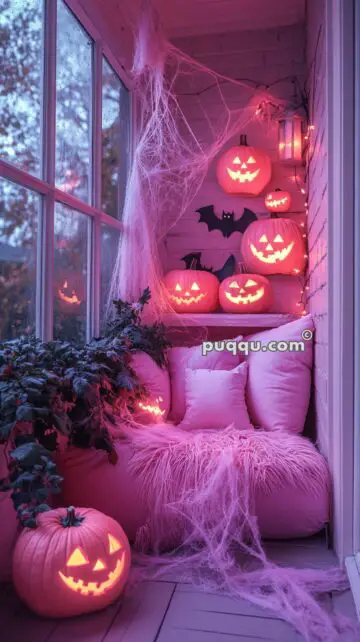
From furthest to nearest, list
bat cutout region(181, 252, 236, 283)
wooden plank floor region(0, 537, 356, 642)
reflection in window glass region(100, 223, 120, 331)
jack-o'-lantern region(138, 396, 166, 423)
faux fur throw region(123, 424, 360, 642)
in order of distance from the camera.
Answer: bat cutout region(181, 252, 236, 283)
reflection in window glass region(100, 223, 120, 331)
jack-o'-lantern region(138, 396, 166, 423)
faux fur throw region(123, 424, 360, 642)
wooden plank floor region(0, 537, 356, 642)

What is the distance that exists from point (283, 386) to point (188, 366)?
51 cm

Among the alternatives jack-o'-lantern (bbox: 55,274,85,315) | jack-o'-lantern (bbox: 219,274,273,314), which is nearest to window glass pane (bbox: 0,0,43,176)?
jack-o'-lantern (bbox: 55,274,85,315)

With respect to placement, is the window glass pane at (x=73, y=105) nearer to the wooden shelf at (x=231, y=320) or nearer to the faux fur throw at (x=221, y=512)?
the wooden shelf at (x=231, y=320)

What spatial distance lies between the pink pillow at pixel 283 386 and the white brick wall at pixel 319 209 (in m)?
0.07

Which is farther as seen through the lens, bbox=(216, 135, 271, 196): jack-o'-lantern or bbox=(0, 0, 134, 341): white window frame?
bbox=(216, 135, 271, 196): jack-o'-lantern

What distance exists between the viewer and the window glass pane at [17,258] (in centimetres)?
166

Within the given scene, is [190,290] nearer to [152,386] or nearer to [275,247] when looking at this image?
[275,247]

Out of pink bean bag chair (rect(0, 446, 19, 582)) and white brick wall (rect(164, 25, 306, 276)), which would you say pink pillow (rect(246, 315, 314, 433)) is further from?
pink bean bag chair (rect(0, 446, 19, 582))

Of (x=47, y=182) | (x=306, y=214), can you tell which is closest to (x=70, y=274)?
(x=47, y=182)

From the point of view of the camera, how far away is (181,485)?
1833mm

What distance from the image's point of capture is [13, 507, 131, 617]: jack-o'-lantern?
4.49 ft

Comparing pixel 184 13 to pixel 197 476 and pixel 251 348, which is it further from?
pixel 197 476

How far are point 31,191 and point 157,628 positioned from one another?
1422 mm

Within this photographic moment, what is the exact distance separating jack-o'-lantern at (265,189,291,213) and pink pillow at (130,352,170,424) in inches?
45.8
